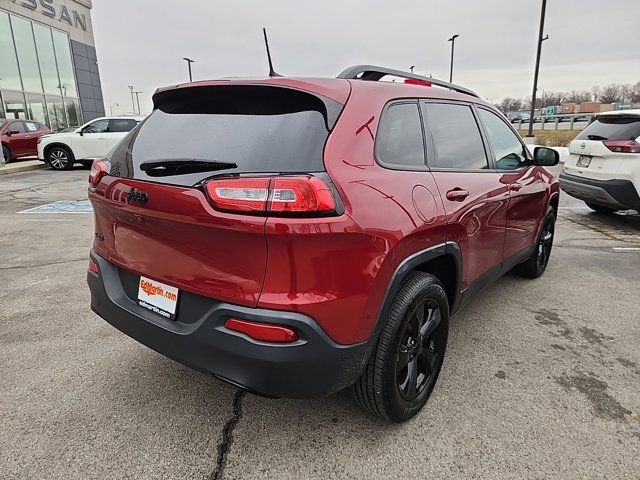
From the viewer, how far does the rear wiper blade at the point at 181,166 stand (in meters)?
1.91

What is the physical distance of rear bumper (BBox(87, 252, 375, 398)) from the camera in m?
1.77

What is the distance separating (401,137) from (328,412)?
151 centimetres

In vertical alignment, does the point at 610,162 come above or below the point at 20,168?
above

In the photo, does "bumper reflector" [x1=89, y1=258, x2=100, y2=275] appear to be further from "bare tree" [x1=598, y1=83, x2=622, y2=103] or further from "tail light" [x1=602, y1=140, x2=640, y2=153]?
"bare tree" [x1=598, y1=83, x2=622, y2=103]

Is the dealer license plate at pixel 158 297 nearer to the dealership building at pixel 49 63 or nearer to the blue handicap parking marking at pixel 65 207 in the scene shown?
the blue handicap parking marking at pixel 65 207

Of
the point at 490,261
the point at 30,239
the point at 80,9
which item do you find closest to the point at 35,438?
the point at 490,261

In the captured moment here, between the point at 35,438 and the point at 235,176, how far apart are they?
1682 mm

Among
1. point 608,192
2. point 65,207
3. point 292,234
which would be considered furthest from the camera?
point 65,207

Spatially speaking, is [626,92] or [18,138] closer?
[18,138]

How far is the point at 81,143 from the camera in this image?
1449 centimetres

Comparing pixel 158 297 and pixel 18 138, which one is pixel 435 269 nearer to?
pixel 158 297

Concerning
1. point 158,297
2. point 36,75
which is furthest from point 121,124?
point 158,297

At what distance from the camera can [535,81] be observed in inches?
782

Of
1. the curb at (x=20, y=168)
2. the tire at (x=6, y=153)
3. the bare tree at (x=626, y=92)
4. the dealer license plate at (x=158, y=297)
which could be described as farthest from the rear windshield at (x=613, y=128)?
the bare tree at (x=626, y=92)
